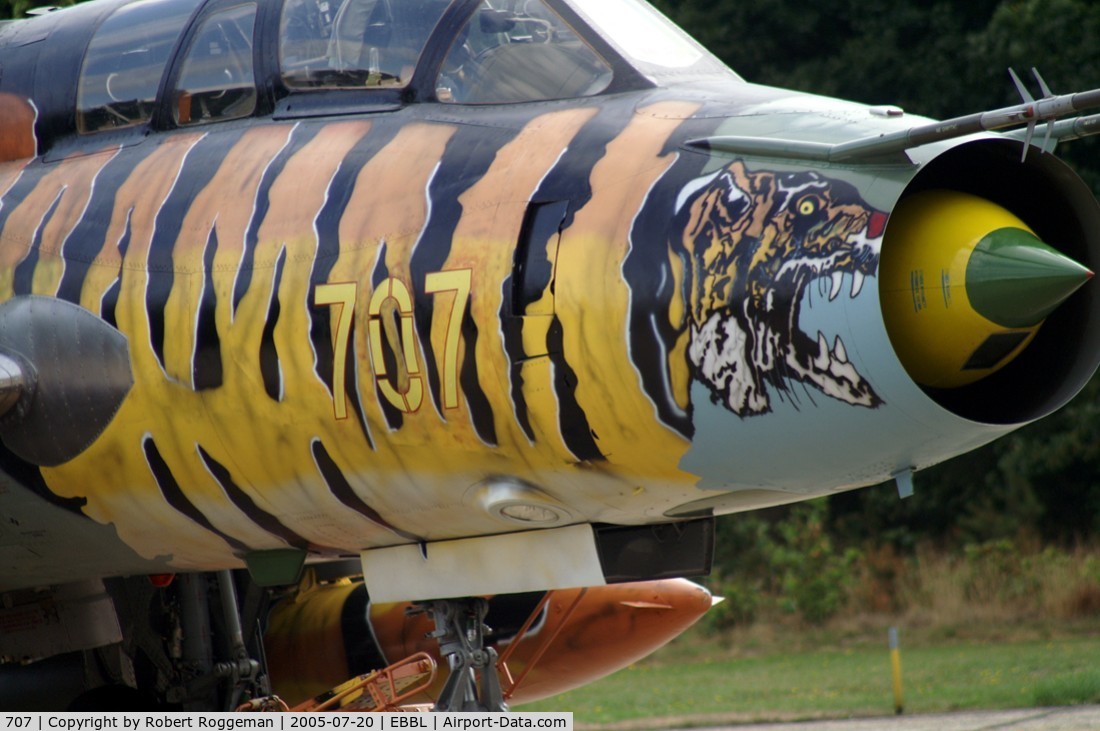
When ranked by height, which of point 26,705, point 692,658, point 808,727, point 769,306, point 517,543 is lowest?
point 692,658

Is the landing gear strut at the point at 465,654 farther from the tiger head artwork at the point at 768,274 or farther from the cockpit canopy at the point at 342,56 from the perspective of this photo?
the cockpit canopy at the point at 342,56

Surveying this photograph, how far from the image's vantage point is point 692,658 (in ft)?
68.5

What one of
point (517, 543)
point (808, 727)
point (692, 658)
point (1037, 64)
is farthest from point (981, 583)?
point (517, 543)

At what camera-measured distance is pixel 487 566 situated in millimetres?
5312

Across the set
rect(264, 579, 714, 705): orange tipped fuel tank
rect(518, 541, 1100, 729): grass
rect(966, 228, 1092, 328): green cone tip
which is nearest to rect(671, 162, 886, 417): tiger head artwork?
rect(966, 228, 1092, 328): green cone tip

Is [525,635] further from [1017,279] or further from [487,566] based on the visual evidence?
[1017,279]

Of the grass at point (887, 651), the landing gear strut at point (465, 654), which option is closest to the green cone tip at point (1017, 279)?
the landing gear strut at point (465, 654)

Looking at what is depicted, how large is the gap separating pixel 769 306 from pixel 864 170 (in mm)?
461

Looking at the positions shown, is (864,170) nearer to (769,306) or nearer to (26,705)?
(769,306)

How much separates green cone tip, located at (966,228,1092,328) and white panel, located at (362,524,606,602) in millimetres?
1477

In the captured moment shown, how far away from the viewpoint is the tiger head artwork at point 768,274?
4281 millimetres

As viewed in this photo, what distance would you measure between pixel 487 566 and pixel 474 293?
3.32 feet

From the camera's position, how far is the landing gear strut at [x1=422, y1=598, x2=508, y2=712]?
221 inches

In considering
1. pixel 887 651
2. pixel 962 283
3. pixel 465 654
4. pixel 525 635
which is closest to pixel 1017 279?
pixel 962 283
